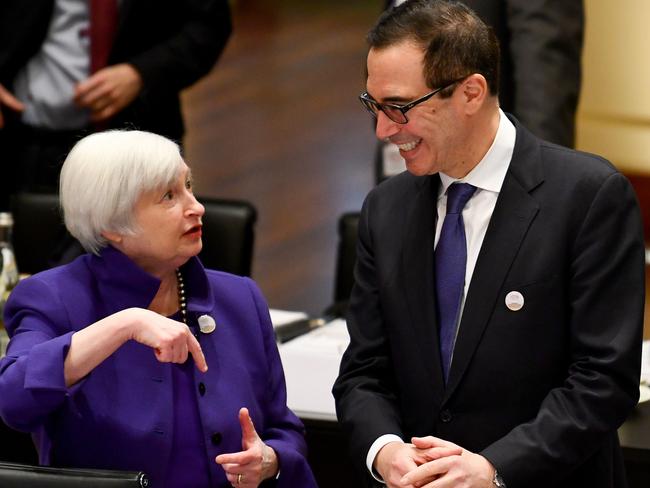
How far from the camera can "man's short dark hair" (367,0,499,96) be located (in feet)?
8.29

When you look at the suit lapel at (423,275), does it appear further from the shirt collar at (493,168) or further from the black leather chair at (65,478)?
the black leather chair at (65,478)

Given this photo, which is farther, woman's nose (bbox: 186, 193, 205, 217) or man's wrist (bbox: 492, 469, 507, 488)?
woman's nose (bbox: 186, 193, 205, 217)

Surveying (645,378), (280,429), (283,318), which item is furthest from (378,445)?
(283,318)

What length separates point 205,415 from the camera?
8.94 feet

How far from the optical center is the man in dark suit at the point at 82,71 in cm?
467

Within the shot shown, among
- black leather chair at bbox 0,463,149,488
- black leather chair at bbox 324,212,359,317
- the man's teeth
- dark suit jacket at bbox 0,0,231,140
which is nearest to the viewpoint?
black leather chair at bbox 0,463,149,488

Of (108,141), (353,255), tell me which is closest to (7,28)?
(353,255)

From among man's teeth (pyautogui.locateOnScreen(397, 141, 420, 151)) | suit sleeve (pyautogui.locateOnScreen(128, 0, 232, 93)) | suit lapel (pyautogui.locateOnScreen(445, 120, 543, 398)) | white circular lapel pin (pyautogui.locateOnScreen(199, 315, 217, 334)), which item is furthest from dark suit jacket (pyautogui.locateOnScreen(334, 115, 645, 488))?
suit sleeve (pyautogui.locateOnScreen(128, 0, 232, 93))

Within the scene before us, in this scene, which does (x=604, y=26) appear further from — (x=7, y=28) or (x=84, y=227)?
(x=84, y=227)

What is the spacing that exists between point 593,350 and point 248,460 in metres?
0.73

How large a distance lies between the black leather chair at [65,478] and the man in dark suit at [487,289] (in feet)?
1.58

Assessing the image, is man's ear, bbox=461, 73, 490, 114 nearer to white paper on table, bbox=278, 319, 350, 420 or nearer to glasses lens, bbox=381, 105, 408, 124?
glasses lens, bbox=381, 105, 408, 124

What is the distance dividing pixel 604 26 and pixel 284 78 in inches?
172

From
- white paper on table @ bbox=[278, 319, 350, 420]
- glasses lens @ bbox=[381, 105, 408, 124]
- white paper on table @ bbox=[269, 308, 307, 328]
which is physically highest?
glasses lens @ bbox=[381, 105, 408, 124]
